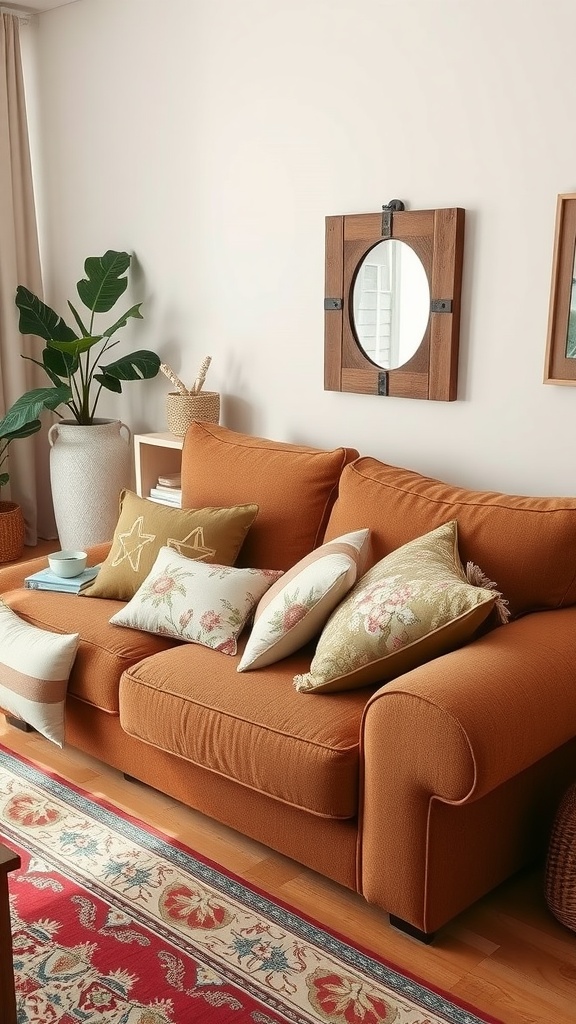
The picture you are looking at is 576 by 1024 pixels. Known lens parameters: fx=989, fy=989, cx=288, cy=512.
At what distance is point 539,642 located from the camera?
2174 millimetres

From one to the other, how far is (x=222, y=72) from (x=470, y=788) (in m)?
2.79

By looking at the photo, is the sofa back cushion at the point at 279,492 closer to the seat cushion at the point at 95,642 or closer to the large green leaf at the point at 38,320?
the seat cushion at the point at 95,642

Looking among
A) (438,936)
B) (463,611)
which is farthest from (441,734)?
(438,936)

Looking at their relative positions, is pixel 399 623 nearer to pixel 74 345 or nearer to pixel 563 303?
pixel 563 303

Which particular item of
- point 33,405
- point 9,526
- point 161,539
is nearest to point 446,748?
point 161,539

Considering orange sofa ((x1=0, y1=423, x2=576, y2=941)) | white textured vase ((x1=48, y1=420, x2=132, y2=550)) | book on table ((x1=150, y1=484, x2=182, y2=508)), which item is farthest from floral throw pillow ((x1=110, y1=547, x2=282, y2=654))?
white textured vase ((x1=48, y1=420, x2=132, y2=550))

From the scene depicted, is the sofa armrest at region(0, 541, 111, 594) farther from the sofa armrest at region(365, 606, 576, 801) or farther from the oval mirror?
the sofa armrest at region(365, 606, 576, 801)

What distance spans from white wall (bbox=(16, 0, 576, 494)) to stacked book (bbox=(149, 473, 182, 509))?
334 millimetres

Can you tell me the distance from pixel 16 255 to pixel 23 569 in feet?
6.46

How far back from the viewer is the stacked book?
3.75 meters

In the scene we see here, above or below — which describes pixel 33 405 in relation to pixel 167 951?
above

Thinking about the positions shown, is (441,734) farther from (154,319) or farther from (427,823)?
(154,319)

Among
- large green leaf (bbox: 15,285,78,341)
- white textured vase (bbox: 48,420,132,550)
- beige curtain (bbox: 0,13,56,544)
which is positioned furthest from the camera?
beige curtain (bbox: 0,13,56,544)

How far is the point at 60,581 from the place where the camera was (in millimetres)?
3072
